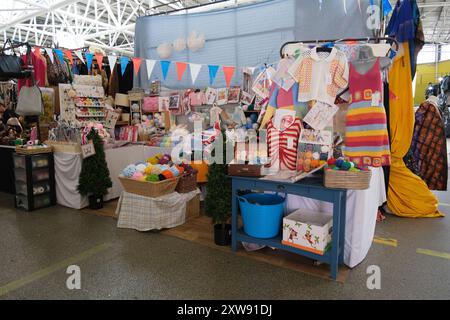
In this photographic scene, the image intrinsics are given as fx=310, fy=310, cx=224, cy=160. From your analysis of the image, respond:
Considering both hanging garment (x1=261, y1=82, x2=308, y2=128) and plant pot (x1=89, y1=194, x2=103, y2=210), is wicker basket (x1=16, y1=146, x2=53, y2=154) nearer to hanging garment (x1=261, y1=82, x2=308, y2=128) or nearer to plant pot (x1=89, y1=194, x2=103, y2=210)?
plant pot (x1=89, y1=194, x2=103, y2=210)

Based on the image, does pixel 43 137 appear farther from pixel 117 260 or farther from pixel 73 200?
pixel 117 260

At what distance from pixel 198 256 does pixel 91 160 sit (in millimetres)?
2067

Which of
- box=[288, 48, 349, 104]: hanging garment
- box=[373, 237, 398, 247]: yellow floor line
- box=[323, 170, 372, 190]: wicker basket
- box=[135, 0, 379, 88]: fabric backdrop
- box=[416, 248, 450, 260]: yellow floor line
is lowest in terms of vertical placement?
box=[373, 237, 398, 247]: yellow floor line

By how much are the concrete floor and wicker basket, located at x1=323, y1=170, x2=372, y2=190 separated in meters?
0.72

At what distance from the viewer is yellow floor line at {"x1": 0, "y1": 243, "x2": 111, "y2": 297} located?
224cm

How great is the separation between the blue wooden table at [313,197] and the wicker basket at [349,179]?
0.16 ft

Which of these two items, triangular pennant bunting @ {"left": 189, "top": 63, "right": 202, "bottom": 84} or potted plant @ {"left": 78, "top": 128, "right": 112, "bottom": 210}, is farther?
triangular pennant bunting @ {"left": 189, "top": 63, "right": 202, "bottom": 84}

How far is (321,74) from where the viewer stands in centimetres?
258

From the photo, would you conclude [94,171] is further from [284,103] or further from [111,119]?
[284,103]

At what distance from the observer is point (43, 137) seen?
4.90 metres

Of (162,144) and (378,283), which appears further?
(162,144)

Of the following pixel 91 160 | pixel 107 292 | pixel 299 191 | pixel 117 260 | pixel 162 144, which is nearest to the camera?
pixel 107 292

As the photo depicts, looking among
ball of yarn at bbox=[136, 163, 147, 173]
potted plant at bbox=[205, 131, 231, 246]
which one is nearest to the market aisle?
potted plant at bbox=[205, 131, 231, 246]

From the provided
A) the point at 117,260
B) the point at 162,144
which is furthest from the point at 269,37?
the point at 117,260
